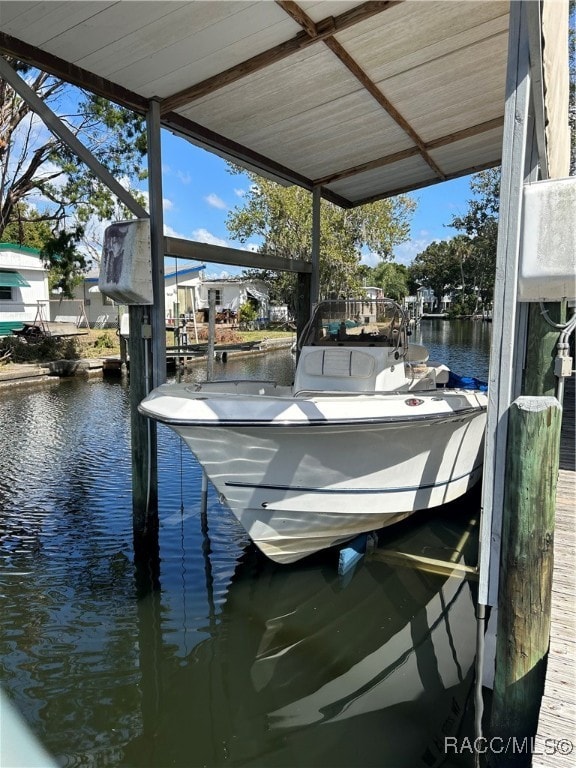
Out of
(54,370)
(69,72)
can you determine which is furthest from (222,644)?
(54,370)

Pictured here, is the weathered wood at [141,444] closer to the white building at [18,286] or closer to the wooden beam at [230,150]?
the wooden beam at [230,150]

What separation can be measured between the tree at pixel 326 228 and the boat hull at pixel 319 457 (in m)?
23.3

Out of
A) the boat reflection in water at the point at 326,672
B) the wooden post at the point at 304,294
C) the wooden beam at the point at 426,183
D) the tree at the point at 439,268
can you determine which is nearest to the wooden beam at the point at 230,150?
the wooden post at the point at 304,294

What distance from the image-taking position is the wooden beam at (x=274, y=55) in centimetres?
438

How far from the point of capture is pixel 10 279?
24.9 meters

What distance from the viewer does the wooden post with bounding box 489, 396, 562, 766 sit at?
287 cm

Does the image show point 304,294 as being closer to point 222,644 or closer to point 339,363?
point 339,363

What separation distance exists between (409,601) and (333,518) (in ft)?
3.51

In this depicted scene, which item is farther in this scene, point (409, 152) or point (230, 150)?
point (409, 152)

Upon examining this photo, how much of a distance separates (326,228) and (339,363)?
23.6 m

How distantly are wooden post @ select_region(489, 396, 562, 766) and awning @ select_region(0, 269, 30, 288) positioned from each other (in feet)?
85.8

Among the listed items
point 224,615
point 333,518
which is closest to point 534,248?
point 333,518

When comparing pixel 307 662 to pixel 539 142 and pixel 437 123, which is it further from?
pixel 437 123

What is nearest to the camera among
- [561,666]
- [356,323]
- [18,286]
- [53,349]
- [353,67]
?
[561,666]
